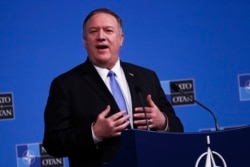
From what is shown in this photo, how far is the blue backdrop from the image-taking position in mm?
3566

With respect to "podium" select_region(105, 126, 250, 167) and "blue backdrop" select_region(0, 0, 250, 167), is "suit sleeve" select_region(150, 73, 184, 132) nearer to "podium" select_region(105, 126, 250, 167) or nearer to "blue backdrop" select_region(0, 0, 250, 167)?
"podium" select_region(105, 126, 250, 167)

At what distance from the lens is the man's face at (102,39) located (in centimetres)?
269

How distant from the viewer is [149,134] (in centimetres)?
198

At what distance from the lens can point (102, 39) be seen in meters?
2.68

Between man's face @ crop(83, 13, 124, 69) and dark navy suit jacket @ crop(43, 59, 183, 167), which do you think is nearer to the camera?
dark navy suit jacket @ crop(43, 59, 183, 167)

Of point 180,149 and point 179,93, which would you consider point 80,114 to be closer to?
point 180,149

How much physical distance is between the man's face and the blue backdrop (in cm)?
96

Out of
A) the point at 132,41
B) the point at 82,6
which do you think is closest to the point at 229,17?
the point at 132,41

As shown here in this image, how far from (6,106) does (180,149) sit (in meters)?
1.77

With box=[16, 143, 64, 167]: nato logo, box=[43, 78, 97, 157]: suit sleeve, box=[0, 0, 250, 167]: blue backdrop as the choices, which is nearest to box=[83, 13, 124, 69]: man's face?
box=[43, 78, 97, 157]: suit sleeve

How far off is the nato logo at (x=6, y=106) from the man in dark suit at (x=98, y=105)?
960 mm

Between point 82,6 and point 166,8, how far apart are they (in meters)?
0.59

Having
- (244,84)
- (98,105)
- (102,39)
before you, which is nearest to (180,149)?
(98,105)

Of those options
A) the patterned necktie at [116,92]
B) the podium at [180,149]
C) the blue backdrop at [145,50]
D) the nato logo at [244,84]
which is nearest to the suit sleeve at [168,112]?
the patterned necktie at [116,92]
